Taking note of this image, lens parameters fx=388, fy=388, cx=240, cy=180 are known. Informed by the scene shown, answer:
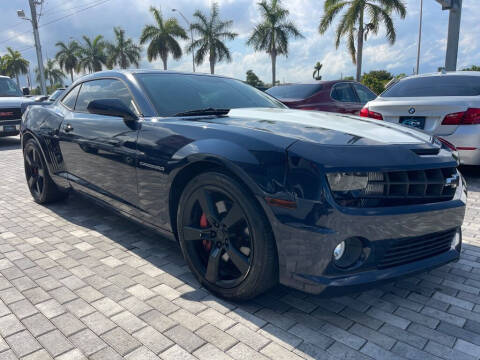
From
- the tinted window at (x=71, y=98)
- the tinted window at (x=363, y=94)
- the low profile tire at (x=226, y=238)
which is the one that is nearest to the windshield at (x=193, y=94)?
the low profile tire at (x=226, y=238)

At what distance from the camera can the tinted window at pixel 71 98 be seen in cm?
393

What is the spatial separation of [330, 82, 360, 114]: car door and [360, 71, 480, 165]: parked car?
196cm

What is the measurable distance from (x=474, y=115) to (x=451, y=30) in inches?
286

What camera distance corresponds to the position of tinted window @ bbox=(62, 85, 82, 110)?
3.93 metres

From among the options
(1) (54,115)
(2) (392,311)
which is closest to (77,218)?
(1) (54,115)

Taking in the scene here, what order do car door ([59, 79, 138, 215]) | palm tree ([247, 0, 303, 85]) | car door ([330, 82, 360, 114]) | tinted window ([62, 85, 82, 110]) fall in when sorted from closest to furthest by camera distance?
car door ([59, 79, 138, 215]) → tinted window ([62, 85, 82, 110]) → car door ([330, 82, 360, 114]) → palm tree ([247, 0, 303, 85])

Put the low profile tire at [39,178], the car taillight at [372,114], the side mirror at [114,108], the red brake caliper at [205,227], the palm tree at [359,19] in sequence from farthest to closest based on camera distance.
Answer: the palm tree at [359,19]
the car taillight at [372,114]
the low profile tire at [39,178]
the side mirror at [114,108]
the red brake caliper at [205,227]

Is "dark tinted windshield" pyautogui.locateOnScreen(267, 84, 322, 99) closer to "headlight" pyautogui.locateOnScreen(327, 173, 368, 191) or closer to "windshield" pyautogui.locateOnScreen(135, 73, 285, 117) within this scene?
"windshield" pyautogui.locateOnScreen(135, 73, 285, 117)

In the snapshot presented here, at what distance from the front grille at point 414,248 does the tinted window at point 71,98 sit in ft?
10.7

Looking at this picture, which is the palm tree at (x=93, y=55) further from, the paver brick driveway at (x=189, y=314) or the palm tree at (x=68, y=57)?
the paver brick driveway at (x=189, y=314)

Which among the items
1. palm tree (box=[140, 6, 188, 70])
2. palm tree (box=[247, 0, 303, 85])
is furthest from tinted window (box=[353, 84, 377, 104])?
palm tree (box=[140, 6, 188, 70])

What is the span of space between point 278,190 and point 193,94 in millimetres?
1481

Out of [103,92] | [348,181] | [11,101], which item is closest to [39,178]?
[103,92]

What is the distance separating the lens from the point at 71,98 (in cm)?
400
